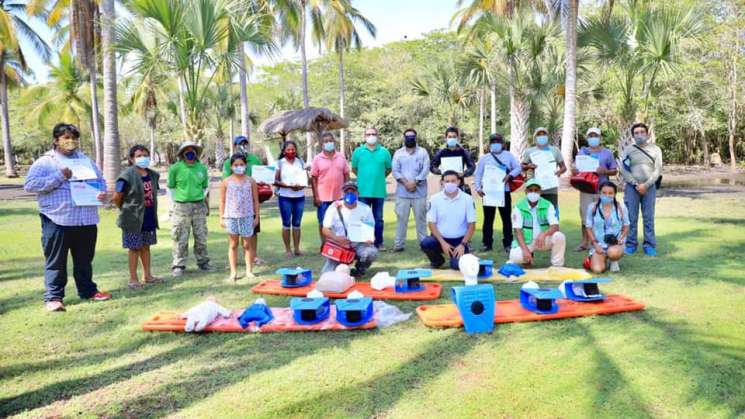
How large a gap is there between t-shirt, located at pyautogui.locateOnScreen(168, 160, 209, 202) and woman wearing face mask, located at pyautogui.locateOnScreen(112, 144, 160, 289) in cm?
23

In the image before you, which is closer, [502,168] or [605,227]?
[605,227]

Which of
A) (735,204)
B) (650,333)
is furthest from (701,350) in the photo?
(735,204)

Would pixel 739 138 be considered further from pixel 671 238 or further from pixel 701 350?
pixel 701 350

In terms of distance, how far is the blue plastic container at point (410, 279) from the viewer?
552 centimetres

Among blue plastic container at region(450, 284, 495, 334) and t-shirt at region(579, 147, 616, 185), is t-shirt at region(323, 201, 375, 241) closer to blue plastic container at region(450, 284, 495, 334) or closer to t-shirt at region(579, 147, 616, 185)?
blue plastic container at region(450, 284, 495, 334)

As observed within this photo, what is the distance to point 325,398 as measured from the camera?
3.26 meters

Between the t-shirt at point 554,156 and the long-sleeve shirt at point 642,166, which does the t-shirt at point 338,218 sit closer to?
the t-shirt at point 554,156

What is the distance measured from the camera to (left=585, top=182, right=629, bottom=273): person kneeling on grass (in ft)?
20.8

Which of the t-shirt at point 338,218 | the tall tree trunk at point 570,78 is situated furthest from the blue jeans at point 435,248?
the tall tree trunk at point 570,78

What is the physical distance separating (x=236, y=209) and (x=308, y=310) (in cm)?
231

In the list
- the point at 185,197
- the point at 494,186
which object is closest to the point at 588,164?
the point at 494,186

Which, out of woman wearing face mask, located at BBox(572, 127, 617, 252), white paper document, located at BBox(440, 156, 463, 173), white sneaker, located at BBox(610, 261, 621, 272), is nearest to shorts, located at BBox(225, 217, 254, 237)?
white paper document, located at BBox(440, 156, 463, 173)

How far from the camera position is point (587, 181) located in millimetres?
7219

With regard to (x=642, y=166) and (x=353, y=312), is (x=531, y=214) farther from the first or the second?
(x=353, y=312)
